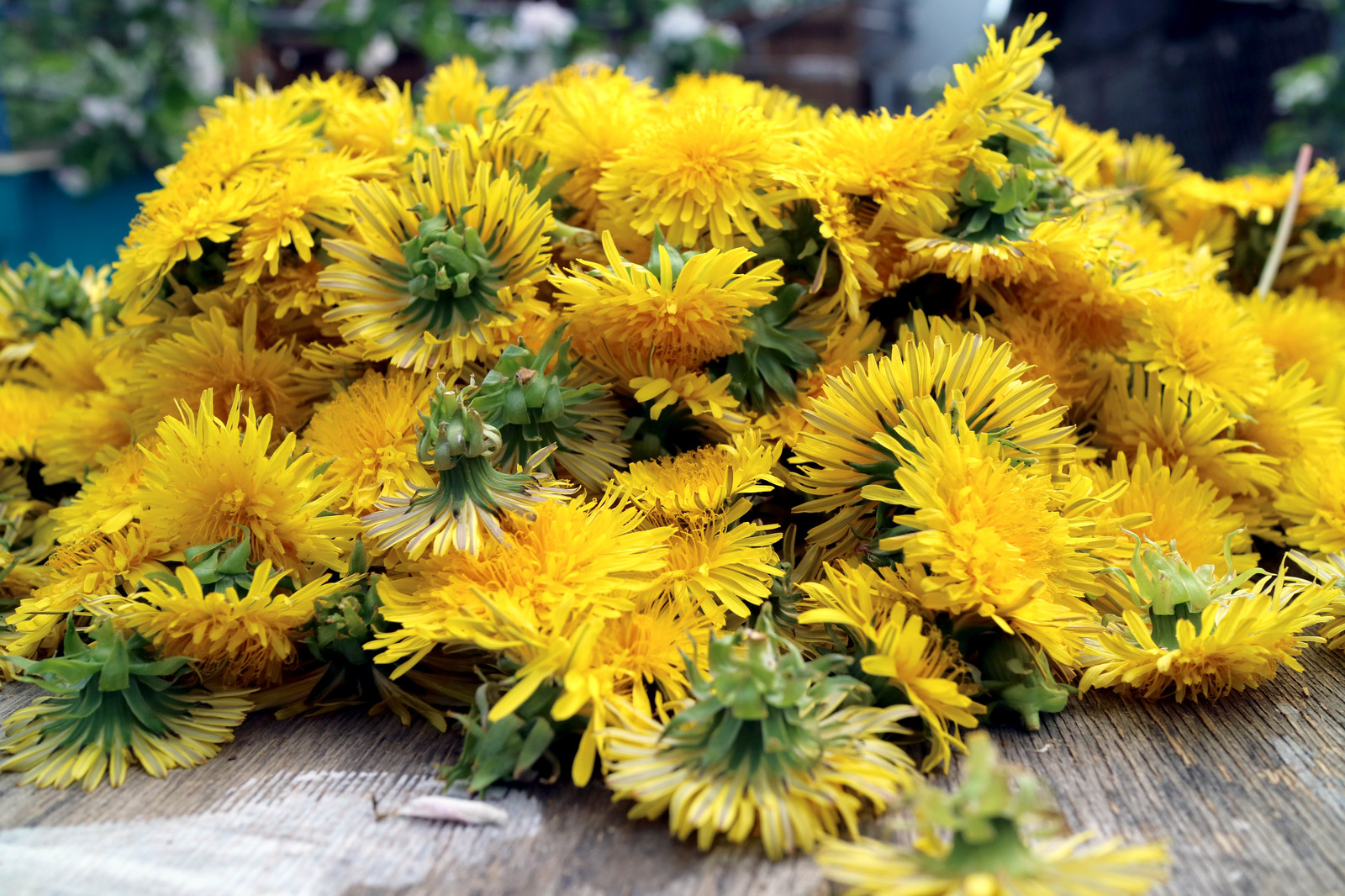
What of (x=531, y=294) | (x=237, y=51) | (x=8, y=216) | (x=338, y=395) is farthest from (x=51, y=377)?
(x=237, y=51)

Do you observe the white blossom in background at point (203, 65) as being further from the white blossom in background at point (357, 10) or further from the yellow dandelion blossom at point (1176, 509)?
the yellow dandelion blossom at point (1176, 509)

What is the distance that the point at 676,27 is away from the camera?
3.87 meters

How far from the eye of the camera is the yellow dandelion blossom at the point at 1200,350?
32.4 inches

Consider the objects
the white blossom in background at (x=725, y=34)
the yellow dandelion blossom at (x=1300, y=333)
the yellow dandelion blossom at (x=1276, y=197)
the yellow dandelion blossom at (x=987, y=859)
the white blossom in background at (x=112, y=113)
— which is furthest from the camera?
Answer: the white blossom in background at (x=725, y=34)

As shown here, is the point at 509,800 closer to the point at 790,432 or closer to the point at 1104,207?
the point at 790,432

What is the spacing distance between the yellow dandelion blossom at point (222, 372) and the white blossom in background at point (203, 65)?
3158 millimetres

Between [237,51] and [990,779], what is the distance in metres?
3.89

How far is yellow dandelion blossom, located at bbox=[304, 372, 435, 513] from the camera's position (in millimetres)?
695

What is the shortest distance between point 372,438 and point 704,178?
1.06 feet

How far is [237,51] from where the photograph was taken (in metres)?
3.52

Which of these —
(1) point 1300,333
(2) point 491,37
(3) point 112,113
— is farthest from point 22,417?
(2) point 491,37

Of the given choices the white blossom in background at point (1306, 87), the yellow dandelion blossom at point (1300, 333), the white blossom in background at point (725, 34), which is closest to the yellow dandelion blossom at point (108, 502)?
the yellow dandelion blossom at point (1300, 333)

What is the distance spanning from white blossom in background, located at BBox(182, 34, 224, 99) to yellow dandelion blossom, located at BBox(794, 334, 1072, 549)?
3548 millimetres

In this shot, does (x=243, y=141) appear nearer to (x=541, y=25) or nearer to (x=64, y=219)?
(x=64, y=219)
